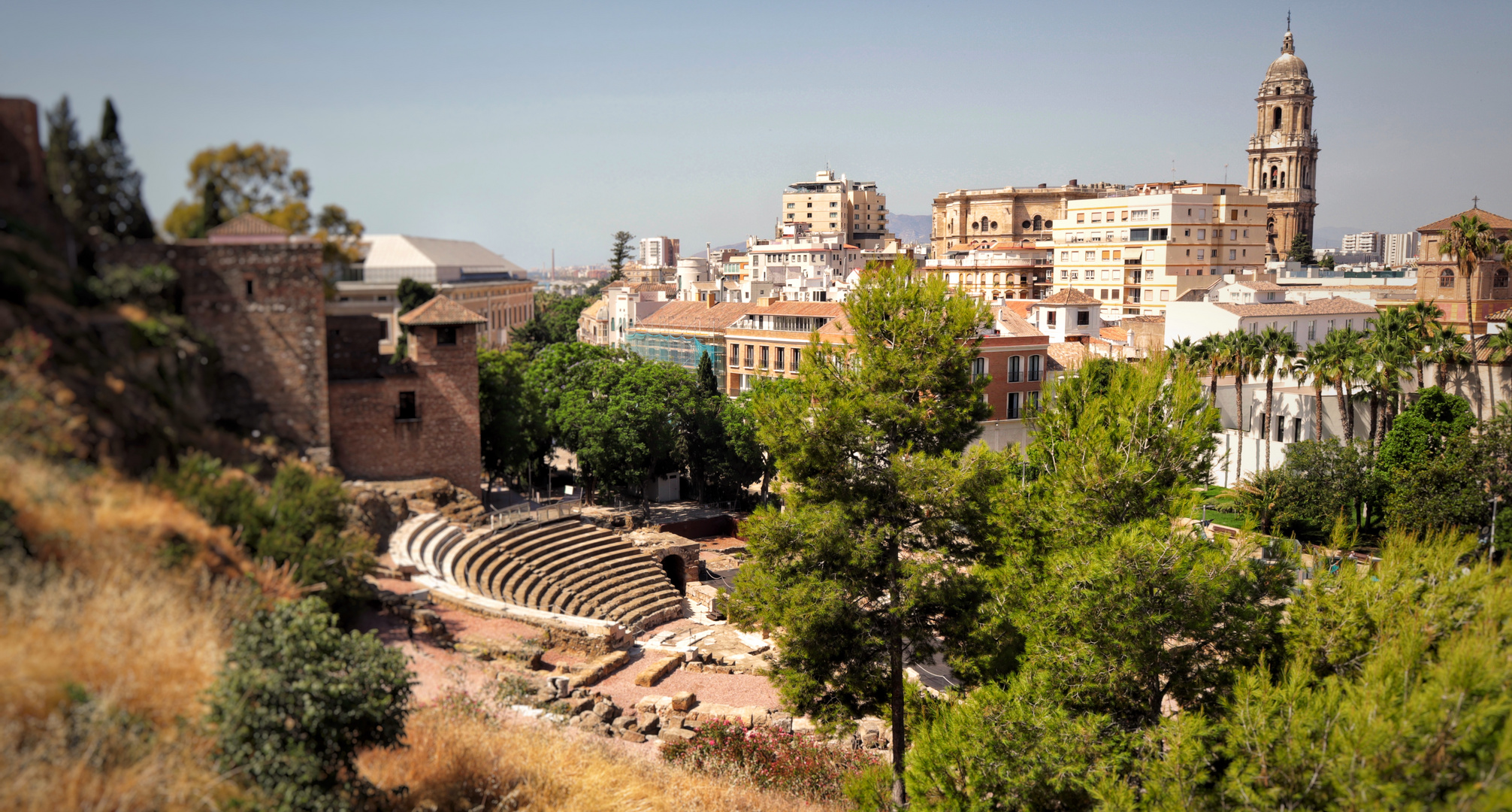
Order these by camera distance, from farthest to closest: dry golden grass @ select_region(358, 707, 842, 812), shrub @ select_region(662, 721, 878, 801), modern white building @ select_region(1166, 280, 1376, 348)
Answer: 1. modern white building @ select_region(1166, 280, 1376, 348)
2. shrub @ select_region(662, 721, 878, 801)
3. dry golden grass @ select_region(358, 707, 842, 812)

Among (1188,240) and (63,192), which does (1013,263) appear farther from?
(63,192)

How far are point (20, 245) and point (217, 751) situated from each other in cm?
446

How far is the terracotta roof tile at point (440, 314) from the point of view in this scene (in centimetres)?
1384

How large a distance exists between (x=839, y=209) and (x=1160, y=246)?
207 feet

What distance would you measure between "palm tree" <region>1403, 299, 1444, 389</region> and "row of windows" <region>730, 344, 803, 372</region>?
23367 millimetres

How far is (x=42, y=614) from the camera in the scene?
685 centimetres

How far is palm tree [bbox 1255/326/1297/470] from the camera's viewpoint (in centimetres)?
3312

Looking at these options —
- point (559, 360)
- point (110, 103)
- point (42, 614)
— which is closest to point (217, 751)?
point (42, 614)

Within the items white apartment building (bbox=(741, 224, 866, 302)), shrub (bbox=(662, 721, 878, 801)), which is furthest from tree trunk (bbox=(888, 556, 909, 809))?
white apartment building (bbox=(741, 224, 866, 302))

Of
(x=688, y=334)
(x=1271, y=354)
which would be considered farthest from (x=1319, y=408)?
(x=688, y=334)

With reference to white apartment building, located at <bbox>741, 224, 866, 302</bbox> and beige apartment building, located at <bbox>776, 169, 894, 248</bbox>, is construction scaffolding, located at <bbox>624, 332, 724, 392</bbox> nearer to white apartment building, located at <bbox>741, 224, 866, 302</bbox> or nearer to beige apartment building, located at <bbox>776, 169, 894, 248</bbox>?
white apartment building, located at <bbox>741, 224, 866, 302</bbox>

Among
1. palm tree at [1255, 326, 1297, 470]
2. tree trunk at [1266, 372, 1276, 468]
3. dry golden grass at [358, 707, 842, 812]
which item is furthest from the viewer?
tree trunk at [1266, 372, 1276, 468]

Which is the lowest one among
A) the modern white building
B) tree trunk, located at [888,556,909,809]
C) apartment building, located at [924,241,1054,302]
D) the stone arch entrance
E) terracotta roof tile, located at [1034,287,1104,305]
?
the stone arch entrance

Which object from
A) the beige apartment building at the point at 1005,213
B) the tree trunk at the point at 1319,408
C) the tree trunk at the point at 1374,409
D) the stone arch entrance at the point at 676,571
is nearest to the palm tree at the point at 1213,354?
the tree trunk at the point at 1319,408
